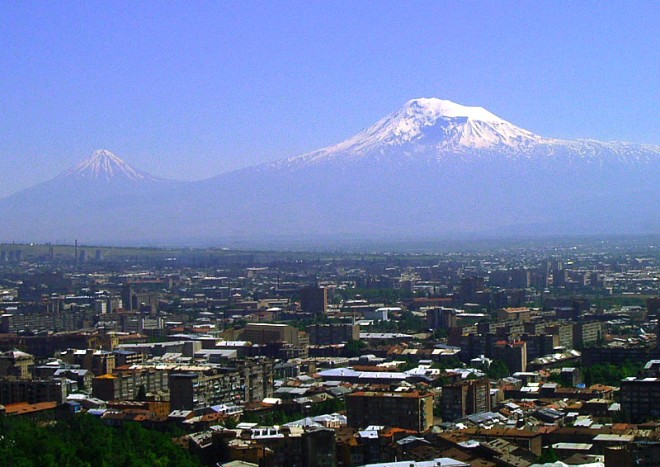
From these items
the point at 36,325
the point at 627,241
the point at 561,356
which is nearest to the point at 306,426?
the point at 561,356

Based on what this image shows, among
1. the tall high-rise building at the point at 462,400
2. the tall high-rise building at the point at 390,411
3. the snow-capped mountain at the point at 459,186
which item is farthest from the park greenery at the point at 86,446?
the snow-capped mountain at the point at 459,186

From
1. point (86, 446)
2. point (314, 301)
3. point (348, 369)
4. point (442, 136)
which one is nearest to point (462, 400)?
point (348, 369)

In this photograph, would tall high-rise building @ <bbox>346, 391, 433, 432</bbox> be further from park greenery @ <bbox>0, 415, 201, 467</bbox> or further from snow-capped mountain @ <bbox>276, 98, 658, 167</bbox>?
snow-capped mountain @ <bbox>276, 98, 658, 167</bbox>

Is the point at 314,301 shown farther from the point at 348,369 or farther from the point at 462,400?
the point at 462,400

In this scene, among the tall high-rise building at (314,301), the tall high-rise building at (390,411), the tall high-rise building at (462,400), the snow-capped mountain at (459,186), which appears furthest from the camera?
the snow-capped mountain at (459,186)

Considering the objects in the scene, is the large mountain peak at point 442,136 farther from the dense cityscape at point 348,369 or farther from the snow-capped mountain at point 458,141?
the dense cityscape at point 348,369

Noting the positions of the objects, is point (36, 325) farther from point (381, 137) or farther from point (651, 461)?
point (381, 137)

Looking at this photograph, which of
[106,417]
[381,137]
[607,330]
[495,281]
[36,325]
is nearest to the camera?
[106,417]

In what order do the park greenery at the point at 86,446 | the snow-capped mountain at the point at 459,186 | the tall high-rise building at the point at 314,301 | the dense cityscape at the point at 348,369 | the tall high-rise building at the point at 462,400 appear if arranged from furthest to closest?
1. the snow-capped mountain at the point at 459,186
2. the tall high-rise building at the point at 314,301
3. the tall high-rise building at the point at 462,400
4. the dense cityscape at the point at 348,369
5. the park greenery at the point at 86,446

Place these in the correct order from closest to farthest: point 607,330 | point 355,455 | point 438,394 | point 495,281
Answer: point 355,455, point 438,394, point 607,330, point 495,281
